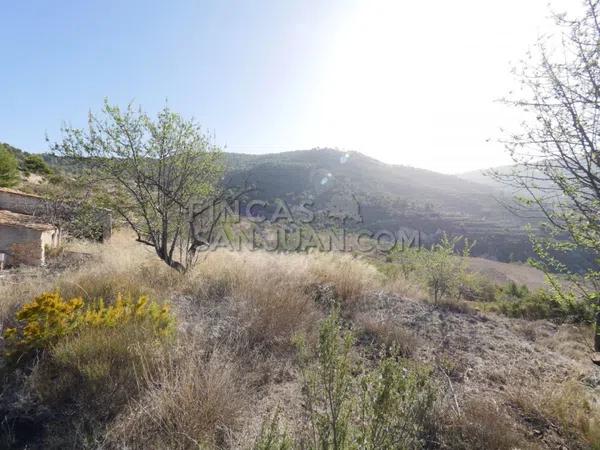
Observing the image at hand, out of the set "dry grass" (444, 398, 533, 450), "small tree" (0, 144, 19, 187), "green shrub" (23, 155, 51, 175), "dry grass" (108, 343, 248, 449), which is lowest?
"dry grass" (444, 398, 533, 450)

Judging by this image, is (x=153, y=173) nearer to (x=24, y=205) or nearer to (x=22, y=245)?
(x=22, y=245)

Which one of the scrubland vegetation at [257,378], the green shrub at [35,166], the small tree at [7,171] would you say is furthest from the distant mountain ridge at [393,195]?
Answer: the scrubland vegetation at [257,378]

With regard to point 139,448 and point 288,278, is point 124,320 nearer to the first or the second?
point 139,448

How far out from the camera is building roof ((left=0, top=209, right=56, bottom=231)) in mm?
7796

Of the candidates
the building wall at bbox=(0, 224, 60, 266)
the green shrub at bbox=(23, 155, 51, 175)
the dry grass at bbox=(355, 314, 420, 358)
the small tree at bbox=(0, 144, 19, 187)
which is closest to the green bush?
the dry grass at bbox=(355, 314, 420, 358)

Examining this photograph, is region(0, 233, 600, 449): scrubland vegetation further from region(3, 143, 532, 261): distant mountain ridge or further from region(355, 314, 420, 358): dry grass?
region(3, 143, 532, 261): distant mountain ridge

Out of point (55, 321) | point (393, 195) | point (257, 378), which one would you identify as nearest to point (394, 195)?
point (393, 195)

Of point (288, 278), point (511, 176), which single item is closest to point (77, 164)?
point (288, 278)

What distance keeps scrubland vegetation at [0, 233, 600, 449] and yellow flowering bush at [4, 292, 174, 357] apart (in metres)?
0.01

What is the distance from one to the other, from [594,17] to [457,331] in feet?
14.1

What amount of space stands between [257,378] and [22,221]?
372 inches

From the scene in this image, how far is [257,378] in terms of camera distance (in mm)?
2834

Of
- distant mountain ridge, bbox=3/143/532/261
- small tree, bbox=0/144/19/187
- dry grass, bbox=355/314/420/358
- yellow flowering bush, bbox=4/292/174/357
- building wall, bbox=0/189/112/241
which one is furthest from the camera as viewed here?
distant mountain ridge, bbox=3/143/532/261

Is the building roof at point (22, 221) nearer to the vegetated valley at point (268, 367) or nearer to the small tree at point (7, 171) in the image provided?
the vegetated valley at point (268, 367)
